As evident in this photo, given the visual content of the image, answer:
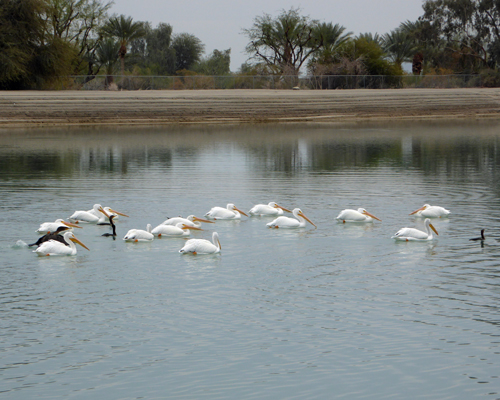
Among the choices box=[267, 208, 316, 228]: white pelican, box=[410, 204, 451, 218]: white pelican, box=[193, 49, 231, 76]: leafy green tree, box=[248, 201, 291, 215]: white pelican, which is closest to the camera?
box=[267, 208, 316, 228]: white pelican

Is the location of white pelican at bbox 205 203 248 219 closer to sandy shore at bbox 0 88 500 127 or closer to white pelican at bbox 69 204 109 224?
white pelican at bbox 69 204 109 224

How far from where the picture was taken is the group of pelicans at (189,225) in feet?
45.3

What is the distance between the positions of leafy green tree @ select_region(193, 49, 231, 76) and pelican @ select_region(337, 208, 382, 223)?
274 ft

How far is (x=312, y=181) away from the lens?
23.6 metres

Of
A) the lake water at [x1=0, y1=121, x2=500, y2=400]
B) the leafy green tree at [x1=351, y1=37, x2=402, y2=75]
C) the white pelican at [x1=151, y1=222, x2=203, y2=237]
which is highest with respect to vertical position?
the leafy green tree at [x1=351, y1=37, x2=402, y2=75]

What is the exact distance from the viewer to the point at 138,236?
14.8 metres

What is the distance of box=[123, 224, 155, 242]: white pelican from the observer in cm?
1471

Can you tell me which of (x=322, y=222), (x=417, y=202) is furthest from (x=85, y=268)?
(x=417, y=202)

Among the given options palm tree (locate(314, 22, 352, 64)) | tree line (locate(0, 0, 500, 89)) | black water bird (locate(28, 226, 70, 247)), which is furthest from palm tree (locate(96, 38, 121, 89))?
black water bird (locate(28, 226, 70, 247))

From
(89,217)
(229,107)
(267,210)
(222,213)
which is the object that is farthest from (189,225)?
(229,107)


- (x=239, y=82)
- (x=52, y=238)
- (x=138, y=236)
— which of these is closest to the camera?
(x=52, y=238)

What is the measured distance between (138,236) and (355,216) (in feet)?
16.1

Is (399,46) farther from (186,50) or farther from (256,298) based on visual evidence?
(256,298)

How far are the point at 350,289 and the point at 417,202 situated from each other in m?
8.25
